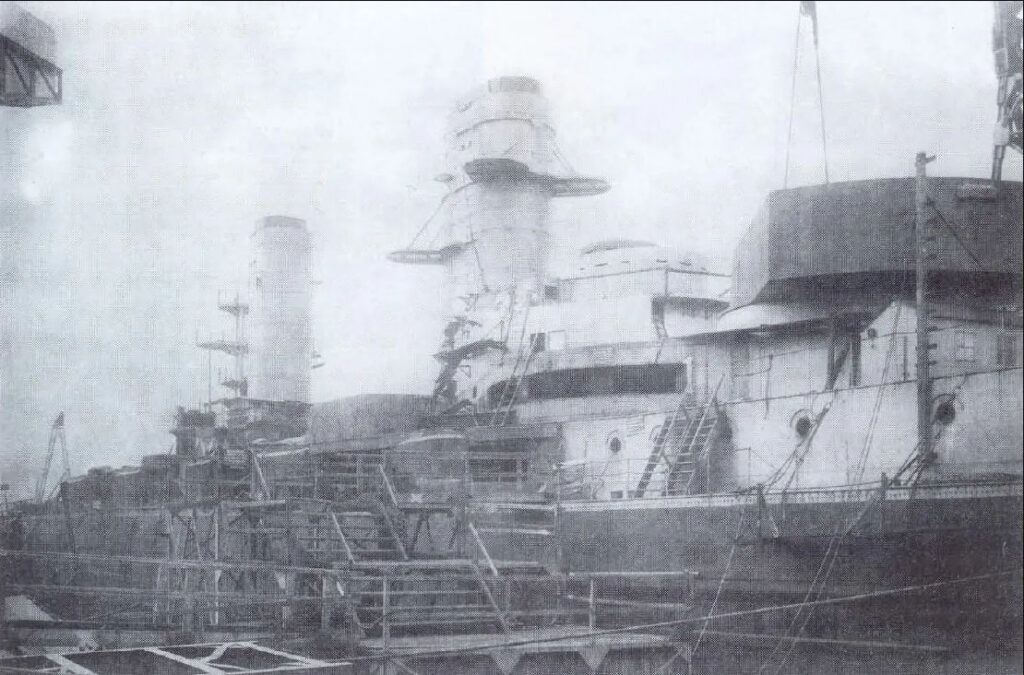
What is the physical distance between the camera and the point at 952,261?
17.7 metres

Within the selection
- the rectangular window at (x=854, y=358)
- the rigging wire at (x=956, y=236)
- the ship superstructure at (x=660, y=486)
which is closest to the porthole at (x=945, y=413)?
the ship superstructure at (x=660, y=486)

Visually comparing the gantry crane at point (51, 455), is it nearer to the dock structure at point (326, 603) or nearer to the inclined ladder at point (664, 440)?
the dock structure at point (326, 603)

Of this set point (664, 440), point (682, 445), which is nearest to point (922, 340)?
point (682, 445)

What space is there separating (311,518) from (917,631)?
37.2ft

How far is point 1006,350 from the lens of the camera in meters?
16.2

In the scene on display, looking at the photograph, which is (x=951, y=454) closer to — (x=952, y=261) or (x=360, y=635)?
(x=952, y=261)

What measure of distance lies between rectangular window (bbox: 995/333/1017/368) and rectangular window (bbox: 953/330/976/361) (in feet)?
1.38

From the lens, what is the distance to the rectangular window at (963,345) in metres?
16.7

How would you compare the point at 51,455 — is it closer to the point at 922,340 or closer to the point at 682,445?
the point at 682,445

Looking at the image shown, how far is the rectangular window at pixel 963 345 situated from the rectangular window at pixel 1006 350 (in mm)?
421

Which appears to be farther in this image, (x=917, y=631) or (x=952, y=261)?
(x=952, y=261)

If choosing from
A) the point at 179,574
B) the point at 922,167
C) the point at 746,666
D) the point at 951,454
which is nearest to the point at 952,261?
the point at 922,167

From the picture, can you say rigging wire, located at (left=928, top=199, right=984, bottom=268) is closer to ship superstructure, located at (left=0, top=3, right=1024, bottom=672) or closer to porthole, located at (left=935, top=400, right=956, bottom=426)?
ship superstructure, located at (left=0, top=3, right=1024, bottom=672)

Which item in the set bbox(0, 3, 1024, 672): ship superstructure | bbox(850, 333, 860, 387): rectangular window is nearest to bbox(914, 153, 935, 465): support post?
bbox(0, 3, 1024, 672): ship superstructure
